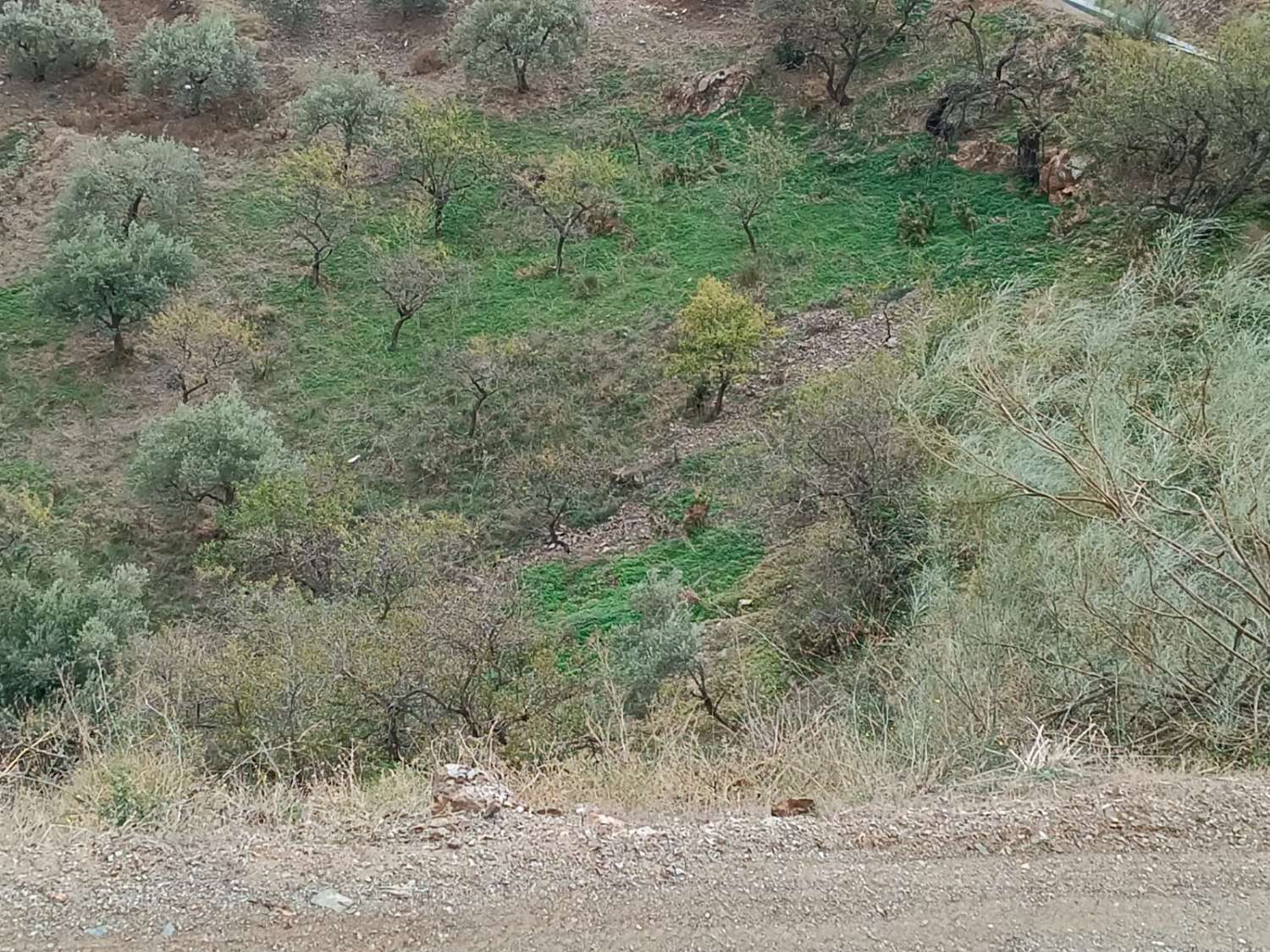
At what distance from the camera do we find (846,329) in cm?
2000

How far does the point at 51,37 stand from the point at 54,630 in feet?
70.6

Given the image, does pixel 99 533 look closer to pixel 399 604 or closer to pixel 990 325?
pixel 399 604

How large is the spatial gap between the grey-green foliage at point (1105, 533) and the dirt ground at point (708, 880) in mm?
1187

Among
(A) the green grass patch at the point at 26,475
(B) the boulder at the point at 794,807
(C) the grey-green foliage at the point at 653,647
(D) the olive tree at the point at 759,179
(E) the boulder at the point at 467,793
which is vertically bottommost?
(A) the green grass patch at the point at 26,475

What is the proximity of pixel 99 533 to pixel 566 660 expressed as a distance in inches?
386

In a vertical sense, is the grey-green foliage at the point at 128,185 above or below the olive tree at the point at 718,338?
above

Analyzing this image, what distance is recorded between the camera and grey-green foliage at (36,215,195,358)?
2148 centimetres

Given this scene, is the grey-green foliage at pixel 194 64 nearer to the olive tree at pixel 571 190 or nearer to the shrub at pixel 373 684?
the olive tree at pixel 571 190

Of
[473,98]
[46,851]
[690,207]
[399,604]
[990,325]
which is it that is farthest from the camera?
[473,98]

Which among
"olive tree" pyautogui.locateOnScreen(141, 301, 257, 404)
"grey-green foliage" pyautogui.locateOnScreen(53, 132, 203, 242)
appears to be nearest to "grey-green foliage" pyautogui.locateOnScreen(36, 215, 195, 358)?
"olive tree" pyautogui.locateOnScreen(141, 301, 257, 404)

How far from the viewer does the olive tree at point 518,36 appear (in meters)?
27.7

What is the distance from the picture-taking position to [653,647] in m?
12.2

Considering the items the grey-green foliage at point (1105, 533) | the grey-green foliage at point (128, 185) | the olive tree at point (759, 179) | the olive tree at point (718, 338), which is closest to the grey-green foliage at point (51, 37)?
the grey-green foliage at point (128, 185)

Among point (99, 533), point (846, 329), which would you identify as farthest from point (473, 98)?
point (99, 533)
